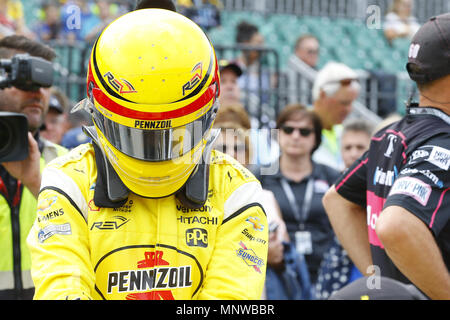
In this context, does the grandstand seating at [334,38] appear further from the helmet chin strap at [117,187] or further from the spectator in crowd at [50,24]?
the helmet chin strap at [117,187]

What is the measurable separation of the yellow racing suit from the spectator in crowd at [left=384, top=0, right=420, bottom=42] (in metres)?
10.7

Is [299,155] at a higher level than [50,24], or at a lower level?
lower

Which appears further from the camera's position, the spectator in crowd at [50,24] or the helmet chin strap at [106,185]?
the spectator in crowd at [50,24]

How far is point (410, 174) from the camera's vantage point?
2.70m

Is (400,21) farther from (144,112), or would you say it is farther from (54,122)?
(144,112)

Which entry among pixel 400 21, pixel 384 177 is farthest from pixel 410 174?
pixel 400 21

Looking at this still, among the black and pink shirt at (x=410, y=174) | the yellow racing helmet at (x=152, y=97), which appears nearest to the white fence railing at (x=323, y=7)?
the black and pink shirt at (x=410, y=174)

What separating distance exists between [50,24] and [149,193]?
23.6 ft

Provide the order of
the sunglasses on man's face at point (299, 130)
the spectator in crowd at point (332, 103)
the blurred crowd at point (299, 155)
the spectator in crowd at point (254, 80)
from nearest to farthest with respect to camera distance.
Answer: the blurred crowd at point (299, 155) < the sunglasses on man's face at point (299, 130) < the spectator in crowd at point (332, 103) < the spectator in crowd at point (254, 80)

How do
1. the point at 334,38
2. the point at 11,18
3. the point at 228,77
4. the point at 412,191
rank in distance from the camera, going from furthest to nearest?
the point at 334,38, the point at 11,18, the point at 228,77, the point at 412,191

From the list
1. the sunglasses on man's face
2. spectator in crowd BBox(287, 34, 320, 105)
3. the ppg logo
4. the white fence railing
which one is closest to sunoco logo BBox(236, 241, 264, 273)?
the ppg logo

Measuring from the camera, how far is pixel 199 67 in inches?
85.3

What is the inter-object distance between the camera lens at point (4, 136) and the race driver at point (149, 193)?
0.85m

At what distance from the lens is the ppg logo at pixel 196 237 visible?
2.20 m
